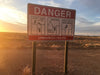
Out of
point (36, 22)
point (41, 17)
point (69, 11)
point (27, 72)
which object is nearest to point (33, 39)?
point (36, 22)

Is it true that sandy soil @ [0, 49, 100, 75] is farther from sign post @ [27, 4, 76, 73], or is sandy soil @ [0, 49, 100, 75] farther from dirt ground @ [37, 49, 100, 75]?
sign post @ [27, 4, 76, 73]

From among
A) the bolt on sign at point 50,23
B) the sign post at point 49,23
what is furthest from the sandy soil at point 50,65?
the bolt on sign at point 50,23

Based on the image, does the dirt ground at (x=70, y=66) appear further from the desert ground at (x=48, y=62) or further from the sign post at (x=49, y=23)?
Result: the sign post at (x=49, y=23)

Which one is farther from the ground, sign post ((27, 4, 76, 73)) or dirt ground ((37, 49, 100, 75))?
sign post ((27, 4, 76, 73))

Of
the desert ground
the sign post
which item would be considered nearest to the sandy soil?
the desert ground

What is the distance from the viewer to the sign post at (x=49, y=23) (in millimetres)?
3830

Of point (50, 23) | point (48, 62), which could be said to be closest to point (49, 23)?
point (50, 23)

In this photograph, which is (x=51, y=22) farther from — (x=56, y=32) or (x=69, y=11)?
(x=69, y=11)

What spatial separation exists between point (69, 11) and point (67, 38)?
60.5 inches

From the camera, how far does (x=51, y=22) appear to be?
14.0 feet

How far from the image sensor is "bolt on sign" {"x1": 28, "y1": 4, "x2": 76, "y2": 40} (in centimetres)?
383

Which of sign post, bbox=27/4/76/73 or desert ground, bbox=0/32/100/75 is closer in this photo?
sign post, bbox=27/4/76/73

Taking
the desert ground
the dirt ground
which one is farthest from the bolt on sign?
the dirt ground

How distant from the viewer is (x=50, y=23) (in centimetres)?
426
